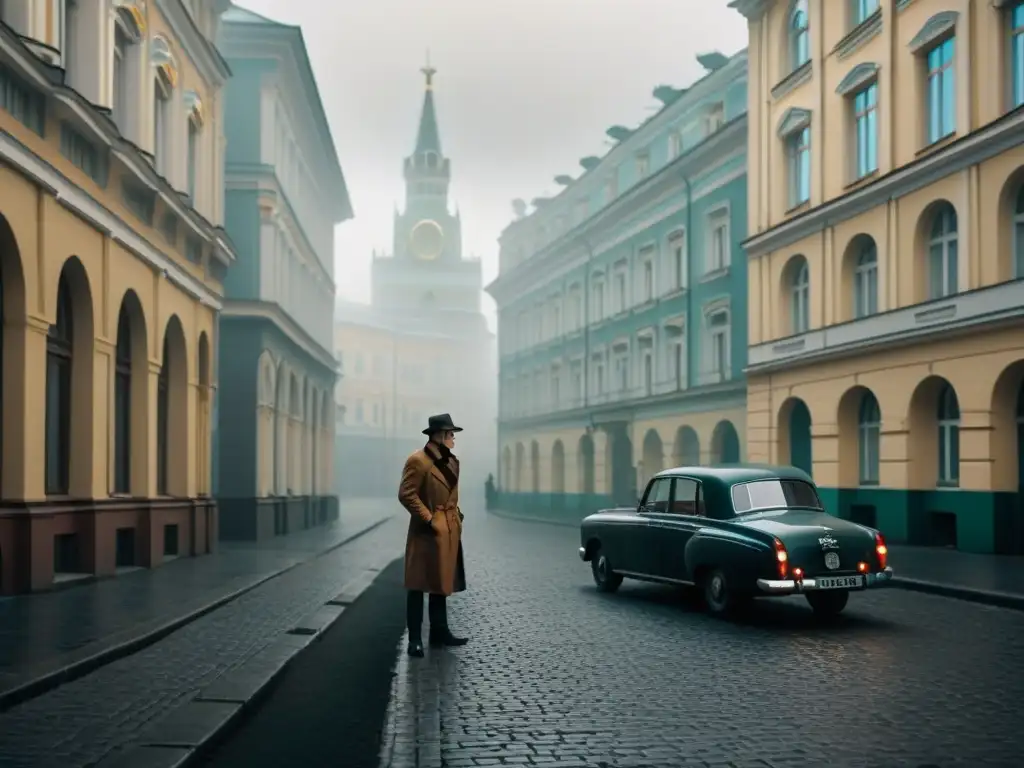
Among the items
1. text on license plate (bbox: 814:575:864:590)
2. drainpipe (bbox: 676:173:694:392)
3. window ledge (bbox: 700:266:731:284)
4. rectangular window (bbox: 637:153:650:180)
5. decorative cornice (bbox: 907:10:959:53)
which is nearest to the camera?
text on license plate (bbox: 814:575:864:590)

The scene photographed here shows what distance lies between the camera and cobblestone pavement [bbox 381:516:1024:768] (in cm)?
648

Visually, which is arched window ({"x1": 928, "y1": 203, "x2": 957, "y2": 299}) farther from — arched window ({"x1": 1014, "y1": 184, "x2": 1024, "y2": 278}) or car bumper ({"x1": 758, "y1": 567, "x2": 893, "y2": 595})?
car bumper ({"x1": 758, "y1": 567, "x2": 893, "y2": 595})

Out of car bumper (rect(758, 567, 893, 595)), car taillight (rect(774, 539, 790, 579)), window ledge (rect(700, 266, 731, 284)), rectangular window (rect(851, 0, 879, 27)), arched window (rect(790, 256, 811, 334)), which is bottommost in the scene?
car bumper (rect(758, 567, 893, 595))

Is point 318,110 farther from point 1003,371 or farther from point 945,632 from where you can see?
point 945,632

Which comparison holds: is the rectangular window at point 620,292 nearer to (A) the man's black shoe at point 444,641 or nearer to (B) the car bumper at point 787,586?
(B) the car bumper at point 787,586

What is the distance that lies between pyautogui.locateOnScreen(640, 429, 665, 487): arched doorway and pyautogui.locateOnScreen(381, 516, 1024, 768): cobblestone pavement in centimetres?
2641

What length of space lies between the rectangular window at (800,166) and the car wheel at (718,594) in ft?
57.1

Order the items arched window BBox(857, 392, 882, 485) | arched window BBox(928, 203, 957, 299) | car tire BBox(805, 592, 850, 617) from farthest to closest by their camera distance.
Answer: arched window BBox(857, 392, 882, 485) < arched window BBox(928, 203, 957, 299) < car tire BBox(805, 592, 850, 617)

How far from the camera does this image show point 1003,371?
21.0m

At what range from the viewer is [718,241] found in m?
35.8

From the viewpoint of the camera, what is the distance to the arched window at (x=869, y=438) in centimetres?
2644

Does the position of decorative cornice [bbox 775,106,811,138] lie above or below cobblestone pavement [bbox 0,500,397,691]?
above

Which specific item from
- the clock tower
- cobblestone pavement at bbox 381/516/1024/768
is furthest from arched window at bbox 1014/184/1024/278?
the clock tower

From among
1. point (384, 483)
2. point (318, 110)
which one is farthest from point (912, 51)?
point (384, 483)
